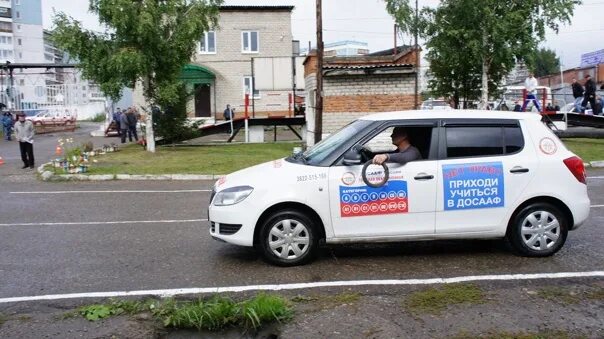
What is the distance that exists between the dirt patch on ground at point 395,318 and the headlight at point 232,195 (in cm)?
125

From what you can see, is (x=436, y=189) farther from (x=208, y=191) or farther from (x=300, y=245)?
(x=208, y=191)

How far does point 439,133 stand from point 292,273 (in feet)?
7.20

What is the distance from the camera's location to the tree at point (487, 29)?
1809 centimetres

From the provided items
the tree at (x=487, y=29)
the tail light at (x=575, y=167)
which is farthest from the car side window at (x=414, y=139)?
Result: the tree at (x=487, y=29)

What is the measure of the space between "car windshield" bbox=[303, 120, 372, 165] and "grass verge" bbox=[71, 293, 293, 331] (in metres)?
1.86

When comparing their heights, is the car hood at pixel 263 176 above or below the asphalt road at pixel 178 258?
above

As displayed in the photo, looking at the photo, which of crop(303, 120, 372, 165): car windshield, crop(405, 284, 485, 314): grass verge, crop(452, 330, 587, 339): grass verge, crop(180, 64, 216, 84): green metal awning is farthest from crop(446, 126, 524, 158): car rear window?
crop(180, 64, 216, 84): green metal awning

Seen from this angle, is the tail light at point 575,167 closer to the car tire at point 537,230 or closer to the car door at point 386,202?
the car tire at point 537,230

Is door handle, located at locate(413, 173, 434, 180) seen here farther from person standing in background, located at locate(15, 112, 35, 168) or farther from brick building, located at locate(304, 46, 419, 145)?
person standing in background, located at locate(15, 112, 35, 168)

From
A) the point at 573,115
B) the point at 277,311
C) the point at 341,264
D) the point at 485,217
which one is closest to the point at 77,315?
the point at 277,311

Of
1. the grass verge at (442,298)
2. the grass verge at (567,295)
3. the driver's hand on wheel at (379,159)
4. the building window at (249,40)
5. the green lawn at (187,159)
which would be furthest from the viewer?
the building window at (249,40)

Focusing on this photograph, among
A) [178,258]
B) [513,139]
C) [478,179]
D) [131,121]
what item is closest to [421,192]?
[478,179]

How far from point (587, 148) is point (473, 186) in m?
14.0

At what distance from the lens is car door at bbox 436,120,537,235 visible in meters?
6.22
